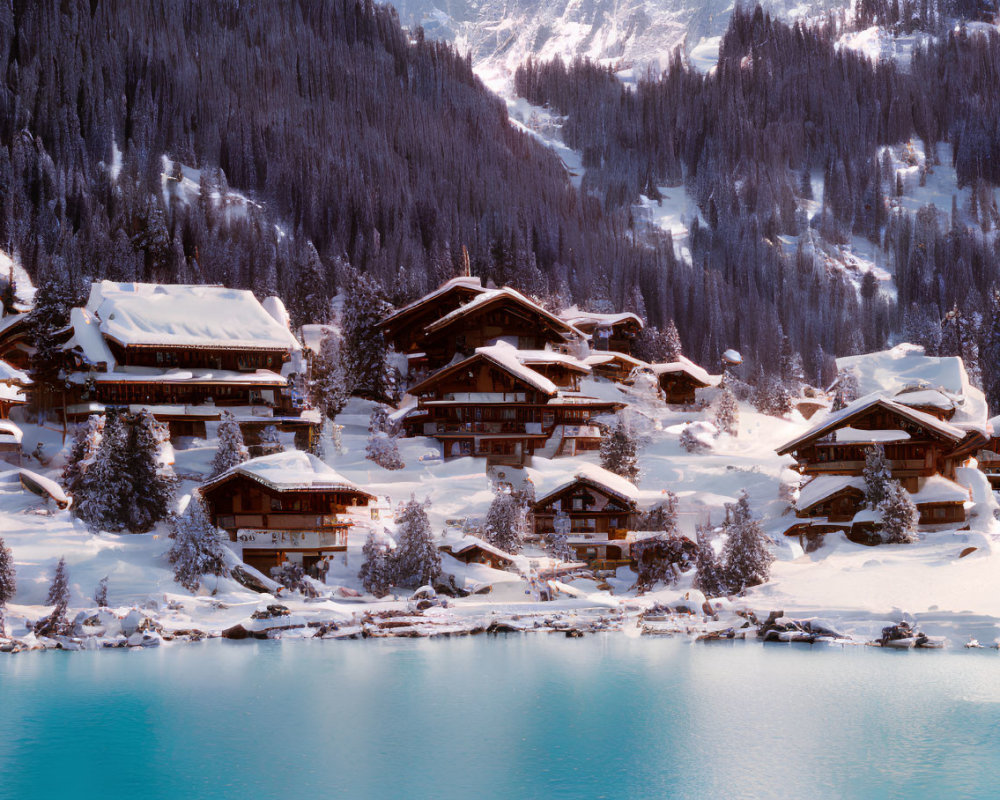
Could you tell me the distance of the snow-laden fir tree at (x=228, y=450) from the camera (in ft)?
185

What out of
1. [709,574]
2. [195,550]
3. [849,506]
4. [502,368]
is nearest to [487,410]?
[502,368]

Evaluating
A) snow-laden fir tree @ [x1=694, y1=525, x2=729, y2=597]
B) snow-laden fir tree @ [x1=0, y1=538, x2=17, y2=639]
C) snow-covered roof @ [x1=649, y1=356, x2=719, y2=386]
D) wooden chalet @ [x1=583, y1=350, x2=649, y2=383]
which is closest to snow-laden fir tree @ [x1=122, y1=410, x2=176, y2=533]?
snow-laden fir tree @ [x1=0, y1=538, x2=17, y2=639]

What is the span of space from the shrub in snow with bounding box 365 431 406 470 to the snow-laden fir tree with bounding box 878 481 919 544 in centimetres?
2518

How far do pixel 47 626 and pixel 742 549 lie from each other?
27639 mm

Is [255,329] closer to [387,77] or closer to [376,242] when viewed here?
[376,242]

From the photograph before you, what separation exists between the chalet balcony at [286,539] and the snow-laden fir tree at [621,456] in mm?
19845

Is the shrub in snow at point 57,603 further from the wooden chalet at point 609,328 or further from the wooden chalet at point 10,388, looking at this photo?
the wooden chalet at point 609,328

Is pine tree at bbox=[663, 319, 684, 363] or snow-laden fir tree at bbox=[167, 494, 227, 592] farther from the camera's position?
pine tree at bbox=[663, 319, 684, 363]

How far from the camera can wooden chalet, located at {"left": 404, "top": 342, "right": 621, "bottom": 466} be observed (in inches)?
2876

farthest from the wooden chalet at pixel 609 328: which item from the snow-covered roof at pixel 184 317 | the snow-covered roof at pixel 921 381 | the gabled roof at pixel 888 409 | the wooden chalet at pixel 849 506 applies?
the wooden chalet at pixel 849 506

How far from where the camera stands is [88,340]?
69500 millimetres

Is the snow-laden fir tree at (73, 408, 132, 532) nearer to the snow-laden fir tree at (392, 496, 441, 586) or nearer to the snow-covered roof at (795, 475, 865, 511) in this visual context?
the snow-laden fir tree at (392, 496, 441, 586)

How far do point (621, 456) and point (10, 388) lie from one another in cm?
3374

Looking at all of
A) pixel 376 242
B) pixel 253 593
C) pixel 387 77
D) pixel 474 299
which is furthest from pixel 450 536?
pixel 387 77
